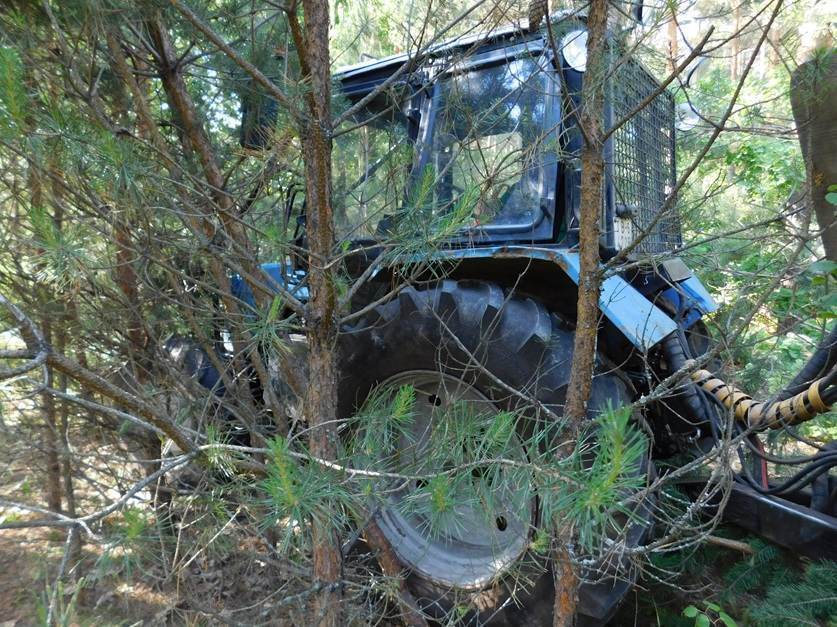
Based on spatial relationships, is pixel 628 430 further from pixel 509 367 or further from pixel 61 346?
pixel 61 346

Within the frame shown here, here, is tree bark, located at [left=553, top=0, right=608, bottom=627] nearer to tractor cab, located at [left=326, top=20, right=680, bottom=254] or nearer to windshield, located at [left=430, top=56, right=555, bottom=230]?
tractor cab, located at [left=326, top=20, right=680, bottom=254]

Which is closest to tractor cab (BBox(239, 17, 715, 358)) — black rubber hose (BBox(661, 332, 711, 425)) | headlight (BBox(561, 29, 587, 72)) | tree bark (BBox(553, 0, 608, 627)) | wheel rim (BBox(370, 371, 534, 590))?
headlight (BBox(561, 29, 587, 72))

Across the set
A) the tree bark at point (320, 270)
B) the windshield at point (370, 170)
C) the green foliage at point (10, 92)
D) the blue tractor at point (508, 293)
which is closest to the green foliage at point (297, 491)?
the tree bark at point (320, 270)

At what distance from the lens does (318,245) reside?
4.55 feet

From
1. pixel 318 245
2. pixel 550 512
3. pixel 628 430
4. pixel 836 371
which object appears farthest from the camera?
pixel 836 371

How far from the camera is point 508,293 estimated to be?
7.27 feet

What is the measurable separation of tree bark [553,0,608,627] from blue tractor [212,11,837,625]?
0.33 meters

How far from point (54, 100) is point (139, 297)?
0.84m

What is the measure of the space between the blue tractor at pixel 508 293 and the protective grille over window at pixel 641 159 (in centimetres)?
1

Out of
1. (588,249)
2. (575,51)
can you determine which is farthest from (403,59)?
(588,249)

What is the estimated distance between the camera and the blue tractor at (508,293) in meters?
1.84

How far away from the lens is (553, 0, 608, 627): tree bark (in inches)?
50.6

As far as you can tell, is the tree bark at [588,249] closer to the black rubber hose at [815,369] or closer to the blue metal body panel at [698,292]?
the black rubber hose at [815,369]

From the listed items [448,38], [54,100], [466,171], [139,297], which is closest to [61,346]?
[139,297]
